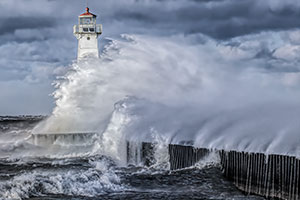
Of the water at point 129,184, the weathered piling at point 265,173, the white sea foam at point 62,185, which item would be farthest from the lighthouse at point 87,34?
the weathered piling at point 265,173

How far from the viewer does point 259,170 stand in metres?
9.05

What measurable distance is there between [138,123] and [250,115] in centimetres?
394

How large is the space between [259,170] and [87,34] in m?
20.2

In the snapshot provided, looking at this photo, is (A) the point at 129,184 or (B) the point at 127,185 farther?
(A) the point at 129,184

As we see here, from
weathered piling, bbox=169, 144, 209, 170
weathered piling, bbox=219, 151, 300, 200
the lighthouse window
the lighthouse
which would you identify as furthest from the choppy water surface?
the lighthouse window

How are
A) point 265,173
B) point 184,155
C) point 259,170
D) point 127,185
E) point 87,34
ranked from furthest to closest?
point 87,34
point 184,155
point 127,185
point 259,170
point 265,173

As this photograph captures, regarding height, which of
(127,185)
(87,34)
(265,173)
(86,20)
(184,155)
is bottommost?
(127,185)

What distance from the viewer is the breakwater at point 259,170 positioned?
27.1ft

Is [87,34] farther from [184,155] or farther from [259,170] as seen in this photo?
[259,170]

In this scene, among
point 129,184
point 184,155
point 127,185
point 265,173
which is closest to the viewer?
point 265,173

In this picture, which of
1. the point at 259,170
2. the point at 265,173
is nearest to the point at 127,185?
the point at 259,170

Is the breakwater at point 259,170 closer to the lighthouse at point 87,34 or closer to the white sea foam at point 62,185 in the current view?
the white sea foam at point 62,185

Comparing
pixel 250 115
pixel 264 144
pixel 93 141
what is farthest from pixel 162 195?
pixel 93 141

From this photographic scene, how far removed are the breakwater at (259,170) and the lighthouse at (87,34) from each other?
1687 centimetres
